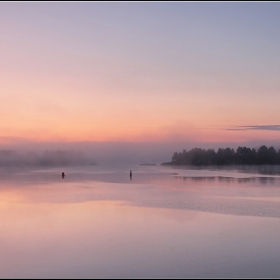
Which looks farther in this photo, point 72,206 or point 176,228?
point 72,206

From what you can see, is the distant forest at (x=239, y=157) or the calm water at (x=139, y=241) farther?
the distant forest at (x=239, y=157)

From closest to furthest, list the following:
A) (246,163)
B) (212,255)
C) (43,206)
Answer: (212,255) < (43,206) < (246,163)

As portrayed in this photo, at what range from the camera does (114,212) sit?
24.9 metres

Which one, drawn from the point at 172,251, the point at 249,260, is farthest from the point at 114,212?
A: the point at 249,260

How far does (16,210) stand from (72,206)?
13.7 feet

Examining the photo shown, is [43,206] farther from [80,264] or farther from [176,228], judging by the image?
[80,264]

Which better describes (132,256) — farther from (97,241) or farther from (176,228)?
(176,228)

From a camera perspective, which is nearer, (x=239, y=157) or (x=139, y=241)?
(x=139, y=241)

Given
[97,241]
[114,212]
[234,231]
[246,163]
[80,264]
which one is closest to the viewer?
[80,264]

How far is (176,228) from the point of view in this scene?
19.6 metres

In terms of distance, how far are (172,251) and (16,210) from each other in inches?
584

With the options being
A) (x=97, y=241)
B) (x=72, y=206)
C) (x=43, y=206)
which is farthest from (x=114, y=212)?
(x=97, y=241)

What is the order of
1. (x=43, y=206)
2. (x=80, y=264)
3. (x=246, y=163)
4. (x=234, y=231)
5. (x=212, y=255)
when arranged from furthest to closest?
1. (x=246, y=163)
2. (x=43, y=206)
3. (x=234, y=231)
4. (x=212, y=255)
5. (x=80, y=264)

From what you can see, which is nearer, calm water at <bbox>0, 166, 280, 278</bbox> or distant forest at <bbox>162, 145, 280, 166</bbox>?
calm water at <bbox>0, 166, 280, 278</bbox>
